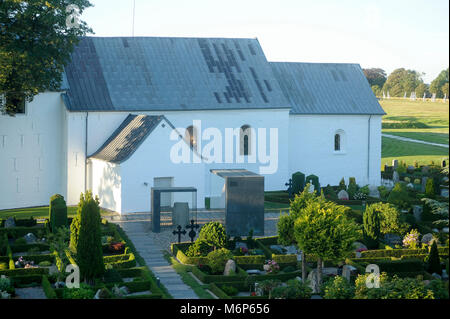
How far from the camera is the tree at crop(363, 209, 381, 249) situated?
85.1ft

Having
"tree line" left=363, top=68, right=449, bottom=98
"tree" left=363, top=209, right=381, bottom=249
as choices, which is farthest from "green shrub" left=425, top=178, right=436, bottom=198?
"tree line" left=363, top=68, right=449, bottom=98

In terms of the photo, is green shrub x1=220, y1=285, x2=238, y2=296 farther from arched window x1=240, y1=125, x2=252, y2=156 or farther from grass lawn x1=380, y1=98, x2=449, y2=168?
grass lawn x1=380, y1=98, x2=449, y2=168

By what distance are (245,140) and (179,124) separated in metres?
4.18

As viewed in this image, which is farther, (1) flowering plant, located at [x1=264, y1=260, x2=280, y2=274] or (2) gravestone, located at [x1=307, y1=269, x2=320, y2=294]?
(1) flowering plant, located at [x1=264, y1=260, x2=280, y2=274]

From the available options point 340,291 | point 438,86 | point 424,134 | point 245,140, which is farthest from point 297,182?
point 438,86

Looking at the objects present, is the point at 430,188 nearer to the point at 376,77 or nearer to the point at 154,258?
the point at 154,258

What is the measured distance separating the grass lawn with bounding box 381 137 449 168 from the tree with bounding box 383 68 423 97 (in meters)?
28.7

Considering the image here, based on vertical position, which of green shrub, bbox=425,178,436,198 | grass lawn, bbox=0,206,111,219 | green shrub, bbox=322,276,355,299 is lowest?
green shrub, bbox=322,276,355,299

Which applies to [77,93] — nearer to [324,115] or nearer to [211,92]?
[211,92]

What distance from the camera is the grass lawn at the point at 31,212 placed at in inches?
1251

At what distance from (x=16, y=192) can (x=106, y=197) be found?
14.7 feet

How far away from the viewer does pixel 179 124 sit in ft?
120

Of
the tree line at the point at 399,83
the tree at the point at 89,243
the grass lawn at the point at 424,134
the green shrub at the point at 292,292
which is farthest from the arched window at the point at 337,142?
the tree line at the point at 399,83

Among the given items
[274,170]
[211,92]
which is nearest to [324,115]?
[274,170]
